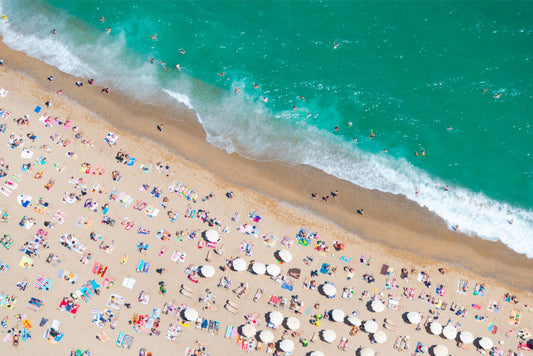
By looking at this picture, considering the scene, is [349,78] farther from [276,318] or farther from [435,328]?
[435,328]

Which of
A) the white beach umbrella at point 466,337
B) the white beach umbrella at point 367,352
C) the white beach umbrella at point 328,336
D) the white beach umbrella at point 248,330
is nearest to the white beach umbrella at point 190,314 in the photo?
the white beach umbrella at point 248,330

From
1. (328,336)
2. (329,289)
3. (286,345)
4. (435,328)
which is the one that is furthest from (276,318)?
(435,328)

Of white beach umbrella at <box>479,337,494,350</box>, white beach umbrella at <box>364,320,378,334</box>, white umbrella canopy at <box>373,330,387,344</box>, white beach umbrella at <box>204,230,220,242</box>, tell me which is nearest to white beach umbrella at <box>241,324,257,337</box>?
white beach umbrella at <box>204,230,220,242</box>

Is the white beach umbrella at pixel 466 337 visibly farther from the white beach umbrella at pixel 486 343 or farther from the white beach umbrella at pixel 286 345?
the white beach umbrella at pixel 286 345

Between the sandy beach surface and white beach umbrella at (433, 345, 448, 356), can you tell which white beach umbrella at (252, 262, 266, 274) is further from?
white beach umbrella at (433, 345, 448, 356)

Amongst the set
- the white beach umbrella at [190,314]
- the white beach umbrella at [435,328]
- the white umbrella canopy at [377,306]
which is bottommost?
the white beach umbrella at [435,328]

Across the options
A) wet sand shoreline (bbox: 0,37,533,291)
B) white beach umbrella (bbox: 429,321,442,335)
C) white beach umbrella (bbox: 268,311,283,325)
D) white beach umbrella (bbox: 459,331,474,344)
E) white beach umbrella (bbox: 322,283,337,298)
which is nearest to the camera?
white beach umbrella (bbox: 268,311,283,325)
